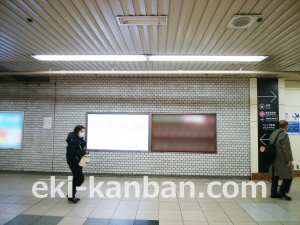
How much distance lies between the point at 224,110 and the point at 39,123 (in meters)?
5.97

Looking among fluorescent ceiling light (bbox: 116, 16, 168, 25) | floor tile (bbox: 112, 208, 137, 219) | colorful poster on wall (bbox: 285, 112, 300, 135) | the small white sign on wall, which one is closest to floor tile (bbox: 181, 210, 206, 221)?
floor tile (bbox: 112, 208, 137, 219)

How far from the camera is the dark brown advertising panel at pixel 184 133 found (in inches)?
241

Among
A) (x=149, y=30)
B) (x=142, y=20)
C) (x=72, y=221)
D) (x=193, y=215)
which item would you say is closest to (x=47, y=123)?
(x=72, y=221)

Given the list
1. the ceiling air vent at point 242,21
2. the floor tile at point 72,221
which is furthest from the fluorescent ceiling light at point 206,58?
the floor tile at point 72,221

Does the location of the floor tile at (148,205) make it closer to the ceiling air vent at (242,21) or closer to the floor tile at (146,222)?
the floor tile at (146,222)

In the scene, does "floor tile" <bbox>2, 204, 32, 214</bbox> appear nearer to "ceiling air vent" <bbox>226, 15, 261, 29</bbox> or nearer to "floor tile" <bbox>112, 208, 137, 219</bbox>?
"floor tile" <bbox>112, 208, 137, 219</bbox>

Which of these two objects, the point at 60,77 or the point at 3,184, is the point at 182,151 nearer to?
the point at 60,77

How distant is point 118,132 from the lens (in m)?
6.25

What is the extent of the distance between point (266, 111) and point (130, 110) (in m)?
4.24

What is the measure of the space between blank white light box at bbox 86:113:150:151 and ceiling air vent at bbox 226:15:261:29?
3.74 meters

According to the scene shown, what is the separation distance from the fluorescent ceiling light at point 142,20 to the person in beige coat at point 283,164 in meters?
3.56

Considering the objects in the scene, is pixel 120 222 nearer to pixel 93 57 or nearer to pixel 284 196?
pixel 93 57

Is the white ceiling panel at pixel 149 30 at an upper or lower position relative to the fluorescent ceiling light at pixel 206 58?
upper

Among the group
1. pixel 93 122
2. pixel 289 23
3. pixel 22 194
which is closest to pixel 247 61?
pixel 289 23
